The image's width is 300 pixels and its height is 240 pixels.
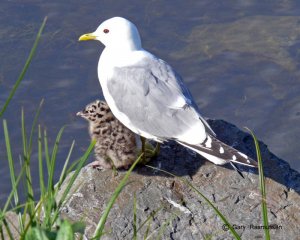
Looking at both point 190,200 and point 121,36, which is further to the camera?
point 121,36

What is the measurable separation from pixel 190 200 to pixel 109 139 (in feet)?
2.80

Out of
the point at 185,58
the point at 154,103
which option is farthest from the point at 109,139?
the point at 185,58

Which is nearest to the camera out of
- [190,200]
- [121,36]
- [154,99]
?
[190,200]

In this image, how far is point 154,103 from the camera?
228 inches

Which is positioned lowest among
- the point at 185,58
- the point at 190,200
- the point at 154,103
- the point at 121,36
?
the point at 185,58

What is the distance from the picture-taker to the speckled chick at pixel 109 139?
5699mm

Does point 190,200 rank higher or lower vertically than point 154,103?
lower

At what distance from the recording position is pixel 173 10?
30.6ft

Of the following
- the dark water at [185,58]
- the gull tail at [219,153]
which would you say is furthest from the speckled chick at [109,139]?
the dark water at [185,58]

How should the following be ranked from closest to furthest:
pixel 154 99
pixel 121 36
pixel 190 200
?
pixel 190 200, pixel 154 99, pixel 121 36

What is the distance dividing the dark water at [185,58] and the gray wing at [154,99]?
196cm

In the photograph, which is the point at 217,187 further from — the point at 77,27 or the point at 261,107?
the point at 77,27

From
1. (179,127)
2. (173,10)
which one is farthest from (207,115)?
(179,127)

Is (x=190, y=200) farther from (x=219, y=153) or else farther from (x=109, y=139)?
(x=109, y=139)
